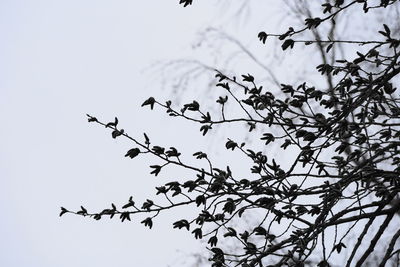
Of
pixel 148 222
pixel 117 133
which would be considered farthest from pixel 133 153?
pixel 148 222

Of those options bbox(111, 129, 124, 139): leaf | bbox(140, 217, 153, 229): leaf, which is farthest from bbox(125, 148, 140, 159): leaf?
bbox(140, 217, 153, 229): leaf

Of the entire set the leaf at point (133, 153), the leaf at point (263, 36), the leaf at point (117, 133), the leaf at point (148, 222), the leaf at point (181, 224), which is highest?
the leaf at point (263, 36)

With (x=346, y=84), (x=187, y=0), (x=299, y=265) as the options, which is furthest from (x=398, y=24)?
(x=299, y=265)

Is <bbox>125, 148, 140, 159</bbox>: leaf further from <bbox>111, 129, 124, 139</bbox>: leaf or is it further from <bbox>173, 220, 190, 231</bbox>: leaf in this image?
<bbox>173, 220, 190, 231</bbox>: leaf

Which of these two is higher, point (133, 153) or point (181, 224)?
point (133, 153)

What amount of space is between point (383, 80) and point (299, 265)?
0.76 meters

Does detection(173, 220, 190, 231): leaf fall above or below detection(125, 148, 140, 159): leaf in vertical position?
below

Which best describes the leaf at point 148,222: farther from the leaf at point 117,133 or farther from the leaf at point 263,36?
the leaf at point 263,36

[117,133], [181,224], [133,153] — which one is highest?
[117,133]

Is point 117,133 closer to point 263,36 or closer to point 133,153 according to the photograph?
point 133,153

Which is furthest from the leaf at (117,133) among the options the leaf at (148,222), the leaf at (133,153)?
the leaf at (148,222)

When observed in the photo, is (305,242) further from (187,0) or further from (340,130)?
(187,0)

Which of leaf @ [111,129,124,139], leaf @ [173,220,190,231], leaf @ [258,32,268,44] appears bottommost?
leaf @ [173,220,190,231]

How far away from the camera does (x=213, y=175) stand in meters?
1.91
